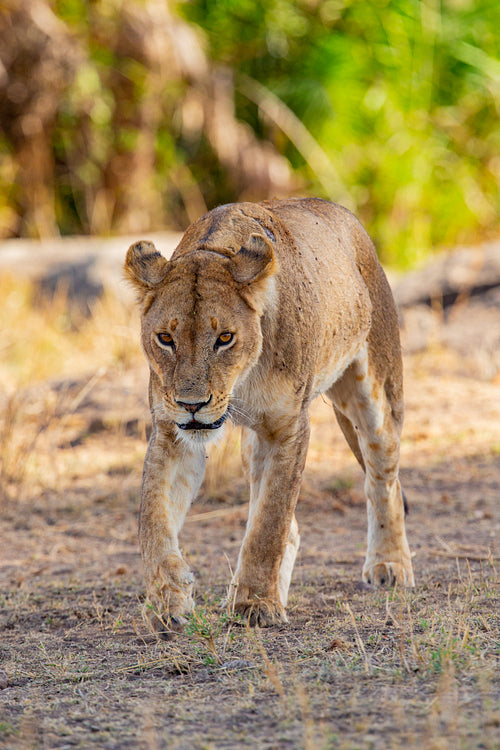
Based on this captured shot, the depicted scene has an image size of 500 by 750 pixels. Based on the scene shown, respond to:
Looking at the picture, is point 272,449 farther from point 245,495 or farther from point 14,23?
point 14,23

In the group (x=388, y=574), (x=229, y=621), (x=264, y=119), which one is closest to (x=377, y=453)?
(x=388, y=574)

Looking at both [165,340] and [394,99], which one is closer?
[165,340]

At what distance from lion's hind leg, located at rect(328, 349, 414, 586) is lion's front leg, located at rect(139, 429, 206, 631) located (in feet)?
3.77

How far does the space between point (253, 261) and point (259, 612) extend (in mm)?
1262

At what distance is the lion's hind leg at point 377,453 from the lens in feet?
15.1

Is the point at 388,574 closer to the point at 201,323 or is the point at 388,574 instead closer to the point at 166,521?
the point at 166,521

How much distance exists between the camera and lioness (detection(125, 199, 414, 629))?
3379 mm

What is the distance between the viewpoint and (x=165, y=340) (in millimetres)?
3434

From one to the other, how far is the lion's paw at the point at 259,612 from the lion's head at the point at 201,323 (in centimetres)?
62

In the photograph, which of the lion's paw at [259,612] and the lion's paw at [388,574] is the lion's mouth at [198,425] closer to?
the lion's paw at [259,612]

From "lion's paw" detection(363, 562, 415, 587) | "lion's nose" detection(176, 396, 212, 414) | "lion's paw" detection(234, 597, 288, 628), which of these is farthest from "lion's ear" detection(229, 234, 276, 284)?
"lion's paw" detection(363, 562, 415, 587)

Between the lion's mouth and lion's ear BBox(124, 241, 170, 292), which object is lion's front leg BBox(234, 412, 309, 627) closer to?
the lion's mouth

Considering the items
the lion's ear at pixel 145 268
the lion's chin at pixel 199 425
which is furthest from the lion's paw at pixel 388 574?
the lion's ear at pixel 145 268

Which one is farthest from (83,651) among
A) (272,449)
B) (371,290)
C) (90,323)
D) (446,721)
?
(90,323)
